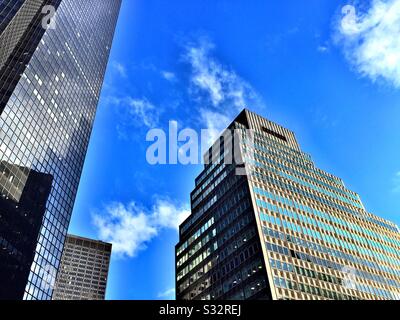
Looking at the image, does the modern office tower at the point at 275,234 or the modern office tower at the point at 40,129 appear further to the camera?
the modern office tower at the point at 275,234

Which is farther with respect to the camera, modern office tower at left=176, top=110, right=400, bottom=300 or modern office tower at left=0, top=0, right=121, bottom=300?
modern office tower at left=176, top=110, right=400, bottom=300

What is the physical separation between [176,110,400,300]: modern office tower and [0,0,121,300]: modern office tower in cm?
4264

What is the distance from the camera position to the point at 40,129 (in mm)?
103188

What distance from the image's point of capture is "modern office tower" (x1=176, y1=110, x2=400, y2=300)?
8981 cm

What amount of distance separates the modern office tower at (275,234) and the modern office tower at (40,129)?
140ft

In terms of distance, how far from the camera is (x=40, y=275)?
95500 millimetres

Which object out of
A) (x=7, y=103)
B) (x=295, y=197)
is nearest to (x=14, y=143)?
(x=7, y=103)

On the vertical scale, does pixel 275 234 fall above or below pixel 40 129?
below

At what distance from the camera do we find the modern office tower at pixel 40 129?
87.9 m

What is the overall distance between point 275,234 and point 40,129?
229 feet

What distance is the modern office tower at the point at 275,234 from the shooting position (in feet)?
295

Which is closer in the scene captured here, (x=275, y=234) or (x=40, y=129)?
(x=275, y=234)
